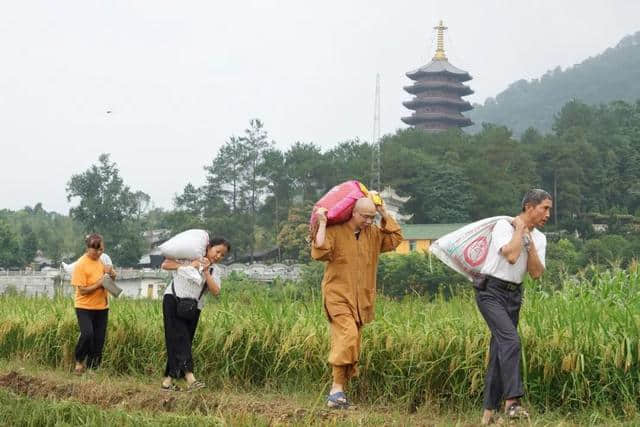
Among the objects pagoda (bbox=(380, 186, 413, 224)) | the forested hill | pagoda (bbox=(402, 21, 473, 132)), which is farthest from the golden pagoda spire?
the forested hill

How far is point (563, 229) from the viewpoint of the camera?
1991 inches

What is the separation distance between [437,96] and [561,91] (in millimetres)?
54227

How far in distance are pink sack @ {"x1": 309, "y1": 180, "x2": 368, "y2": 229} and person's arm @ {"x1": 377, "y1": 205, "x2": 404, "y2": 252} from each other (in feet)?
0.62

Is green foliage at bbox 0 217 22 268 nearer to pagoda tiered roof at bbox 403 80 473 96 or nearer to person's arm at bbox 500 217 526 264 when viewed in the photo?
pagoda tiered roof at bbox 403 80 473 96

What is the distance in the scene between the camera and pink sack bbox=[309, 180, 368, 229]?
19.2 ft

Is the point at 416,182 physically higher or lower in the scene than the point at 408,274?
higher

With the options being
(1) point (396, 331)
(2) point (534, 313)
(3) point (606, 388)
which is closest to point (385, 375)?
(1) point (396, 331)

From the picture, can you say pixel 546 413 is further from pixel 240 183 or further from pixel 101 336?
pixel 240 183

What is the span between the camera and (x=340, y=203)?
5875mm

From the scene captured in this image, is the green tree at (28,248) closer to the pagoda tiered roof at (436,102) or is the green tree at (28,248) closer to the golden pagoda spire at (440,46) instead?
the pagoda tiered roof at (436,102)

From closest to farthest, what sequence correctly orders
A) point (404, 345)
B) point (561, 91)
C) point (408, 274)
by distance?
point (404, 345) < point (408, 274) < point (561, 91)

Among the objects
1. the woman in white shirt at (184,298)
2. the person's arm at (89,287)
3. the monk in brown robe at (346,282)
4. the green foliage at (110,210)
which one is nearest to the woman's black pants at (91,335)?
the person's arm at (89,287)

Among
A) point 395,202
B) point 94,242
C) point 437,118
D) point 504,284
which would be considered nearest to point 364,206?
point 504,284

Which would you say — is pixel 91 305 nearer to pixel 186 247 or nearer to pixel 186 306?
pixel 186 306
